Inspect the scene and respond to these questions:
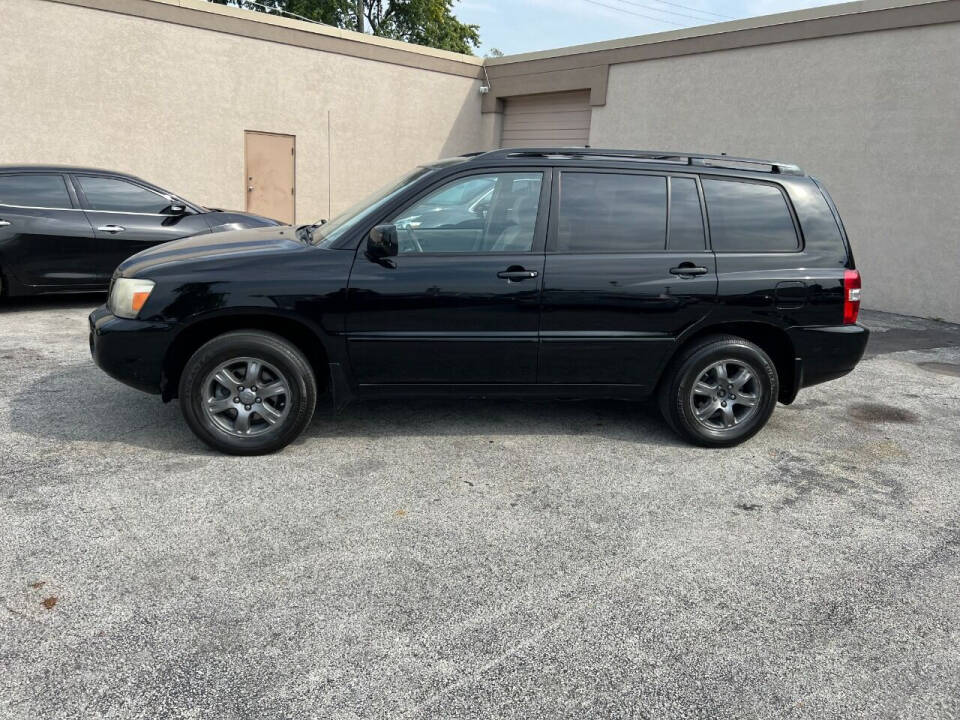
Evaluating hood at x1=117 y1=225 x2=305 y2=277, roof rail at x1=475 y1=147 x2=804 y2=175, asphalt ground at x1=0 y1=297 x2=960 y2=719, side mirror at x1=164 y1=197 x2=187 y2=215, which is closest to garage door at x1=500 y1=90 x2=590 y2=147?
side mirror at x1=164 y1=197 x2=187 y2=215

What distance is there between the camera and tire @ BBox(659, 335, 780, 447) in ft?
15.5

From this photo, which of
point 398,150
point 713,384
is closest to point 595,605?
point 713,384

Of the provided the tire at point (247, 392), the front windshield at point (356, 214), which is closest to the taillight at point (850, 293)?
the front windshield at point (356, 214)

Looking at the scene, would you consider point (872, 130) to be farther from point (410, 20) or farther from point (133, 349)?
point (410, 20)

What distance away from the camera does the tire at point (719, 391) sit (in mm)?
4730

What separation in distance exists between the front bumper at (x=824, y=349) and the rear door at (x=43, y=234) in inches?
286

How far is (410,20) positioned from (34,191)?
35673 millimetres

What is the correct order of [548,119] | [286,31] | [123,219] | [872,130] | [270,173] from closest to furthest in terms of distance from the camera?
1. [123,219]
2. [872,130]
3. [286,31]
4. [270,173]
5. [548,119]

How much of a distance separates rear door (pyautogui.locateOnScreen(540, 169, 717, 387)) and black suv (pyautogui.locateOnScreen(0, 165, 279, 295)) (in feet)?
18.2

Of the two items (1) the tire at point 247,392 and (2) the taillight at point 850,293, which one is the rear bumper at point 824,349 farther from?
(1) the tire at point 247,392

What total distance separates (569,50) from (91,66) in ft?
29.0

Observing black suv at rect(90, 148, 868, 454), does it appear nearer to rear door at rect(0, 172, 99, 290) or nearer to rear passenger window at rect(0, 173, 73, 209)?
rear door at rect(0, 172, 99, 290)

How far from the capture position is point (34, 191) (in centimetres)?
800

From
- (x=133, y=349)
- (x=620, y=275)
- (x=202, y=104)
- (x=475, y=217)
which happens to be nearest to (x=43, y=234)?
(x=133, y=349)
